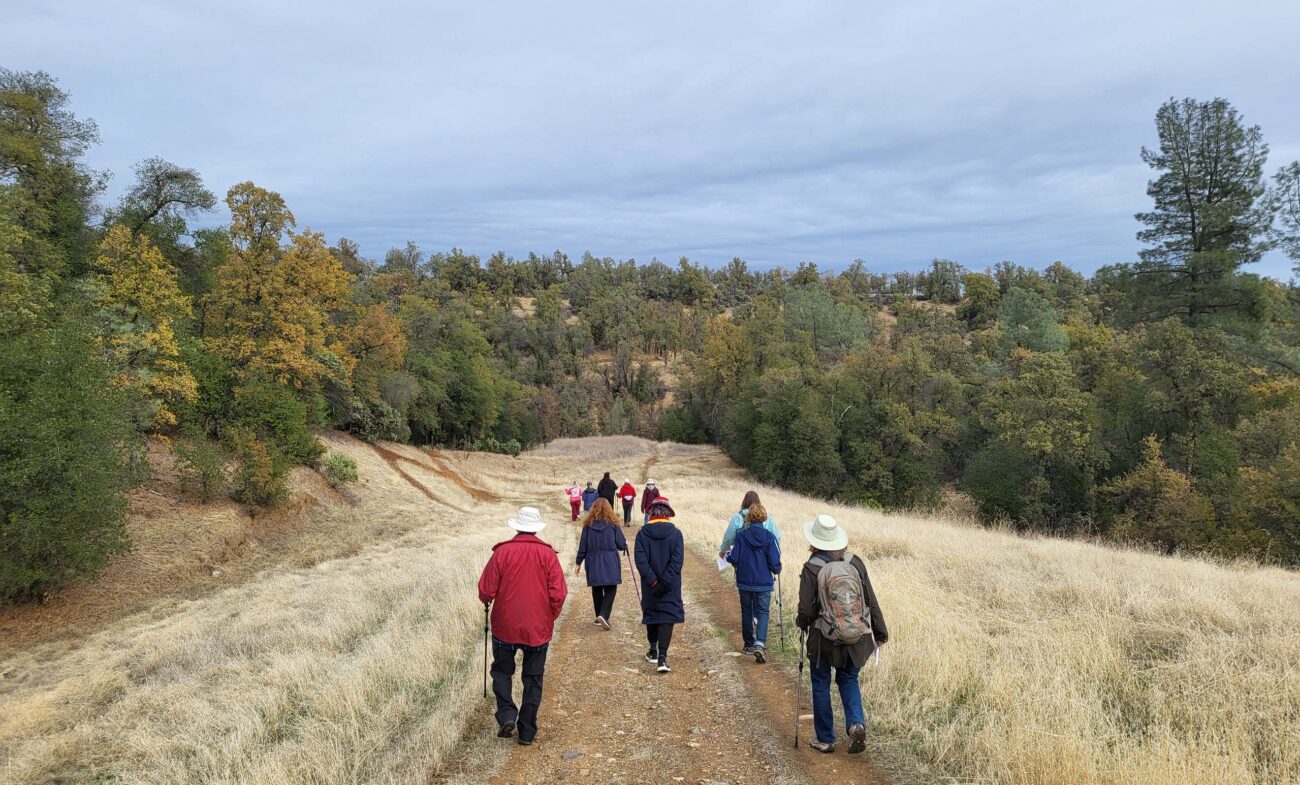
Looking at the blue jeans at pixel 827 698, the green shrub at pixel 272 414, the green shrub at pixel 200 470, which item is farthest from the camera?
the green shrub at pixel 272 414

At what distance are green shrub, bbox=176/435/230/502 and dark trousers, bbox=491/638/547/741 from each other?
69.9ft

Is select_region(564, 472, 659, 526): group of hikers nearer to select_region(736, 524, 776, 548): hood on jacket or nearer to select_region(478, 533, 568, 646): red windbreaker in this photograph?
select_region(736, 524, 776, 548): hood on jacket

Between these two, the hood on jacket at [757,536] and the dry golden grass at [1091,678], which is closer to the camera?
the dry golden grass at [1091,678]

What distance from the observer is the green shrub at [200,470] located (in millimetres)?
22203

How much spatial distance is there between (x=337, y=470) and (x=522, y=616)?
29198mm

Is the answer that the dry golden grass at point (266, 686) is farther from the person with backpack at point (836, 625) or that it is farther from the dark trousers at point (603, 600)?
the person with backpack at point (836, 625)

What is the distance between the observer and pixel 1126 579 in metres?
10.3

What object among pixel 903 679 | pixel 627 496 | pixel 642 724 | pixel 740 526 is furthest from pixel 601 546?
pixel 627 496

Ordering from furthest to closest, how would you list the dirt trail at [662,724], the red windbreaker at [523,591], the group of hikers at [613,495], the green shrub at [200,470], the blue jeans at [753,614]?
1. the green shrub at [200,470]
2. the group of hikers at [613,495]
3. the blue jeans at [753,614]
4. the red windbreaker at [523,591]
5. the dirt trail at [662,724]

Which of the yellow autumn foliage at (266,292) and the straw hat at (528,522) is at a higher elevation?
the yellow autumn foliage at (266,292)

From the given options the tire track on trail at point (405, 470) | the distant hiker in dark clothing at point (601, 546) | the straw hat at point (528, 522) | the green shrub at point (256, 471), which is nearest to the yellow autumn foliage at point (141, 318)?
the green shrub at point (256, 471)

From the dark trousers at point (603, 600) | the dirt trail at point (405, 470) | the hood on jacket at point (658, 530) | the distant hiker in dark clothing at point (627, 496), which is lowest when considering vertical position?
the dirt trail at point (405, 470)

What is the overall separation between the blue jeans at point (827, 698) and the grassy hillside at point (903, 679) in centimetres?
45

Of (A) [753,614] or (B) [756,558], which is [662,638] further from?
(B) [756,558]
